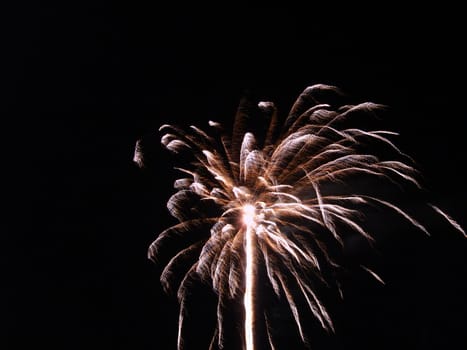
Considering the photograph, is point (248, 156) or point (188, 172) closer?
point (248, 156)

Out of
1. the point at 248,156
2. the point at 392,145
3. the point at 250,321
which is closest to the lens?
the point at 392,145

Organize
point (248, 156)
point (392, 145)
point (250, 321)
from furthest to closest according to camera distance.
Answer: point (250, 321)
point (248, 156)
point (392, 145)

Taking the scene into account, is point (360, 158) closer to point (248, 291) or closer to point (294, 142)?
point (294, 142)

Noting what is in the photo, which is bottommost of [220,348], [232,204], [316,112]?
[220,348]

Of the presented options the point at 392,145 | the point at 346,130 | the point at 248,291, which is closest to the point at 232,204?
the point at 248,291

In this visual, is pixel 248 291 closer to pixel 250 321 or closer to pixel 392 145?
pixel 250 321

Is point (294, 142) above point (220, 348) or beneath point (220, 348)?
above

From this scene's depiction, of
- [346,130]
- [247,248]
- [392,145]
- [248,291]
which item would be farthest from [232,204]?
[392,145]
